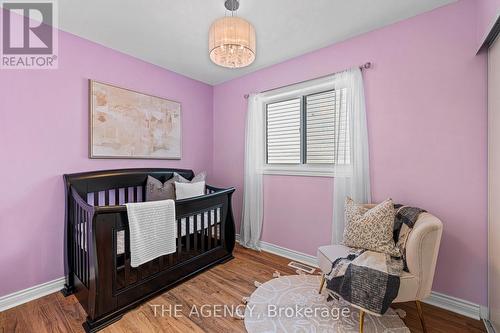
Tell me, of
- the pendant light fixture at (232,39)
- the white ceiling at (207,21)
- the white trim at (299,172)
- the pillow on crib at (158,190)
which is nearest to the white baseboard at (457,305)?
the white trim at (299,172)

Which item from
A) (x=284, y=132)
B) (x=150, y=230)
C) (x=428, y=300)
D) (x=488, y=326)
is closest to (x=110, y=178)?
(x=150, y=230)

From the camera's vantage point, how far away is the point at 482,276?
1.59 metres

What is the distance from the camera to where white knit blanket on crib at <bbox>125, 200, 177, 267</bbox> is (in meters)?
1.63

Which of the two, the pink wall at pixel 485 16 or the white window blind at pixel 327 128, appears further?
the white window blind at pixel 327 128

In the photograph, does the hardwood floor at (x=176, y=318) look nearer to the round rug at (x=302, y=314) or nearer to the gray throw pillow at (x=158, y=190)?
the round rug at (x=302, y=314)

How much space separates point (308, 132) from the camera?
255cm

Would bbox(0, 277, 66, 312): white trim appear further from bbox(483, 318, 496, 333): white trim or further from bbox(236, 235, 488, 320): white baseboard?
bbox(483, 318, 496, 333): white trim

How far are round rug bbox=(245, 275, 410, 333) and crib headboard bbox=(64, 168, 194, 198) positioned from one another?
66.7 inches

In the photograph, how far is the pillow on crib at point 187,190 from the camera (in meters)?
2.42

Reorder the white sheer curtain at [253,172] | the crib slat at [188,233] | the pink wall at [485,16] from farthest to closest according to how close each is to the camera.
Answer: the white sheer curtain at [253,172]
the crib slat at [188,233]
the pink wall at [485,16]

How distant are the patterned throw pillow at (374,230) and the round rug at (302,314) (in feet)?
1.57

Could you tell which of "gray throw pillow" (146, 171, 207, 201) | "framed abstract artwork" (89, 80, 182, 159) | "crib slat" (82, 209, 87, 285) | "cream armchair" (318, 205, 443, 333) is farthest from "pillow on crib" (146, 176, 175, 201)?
"cream armchair" (318, 205, 443, 333)

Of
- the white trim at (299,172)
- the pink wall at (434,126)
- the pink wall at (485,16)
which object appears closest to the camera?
the pink wall at (485,16)

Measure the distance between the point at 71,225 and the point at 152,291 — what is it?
0.93m
